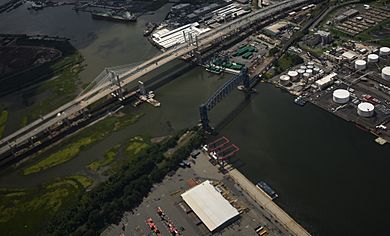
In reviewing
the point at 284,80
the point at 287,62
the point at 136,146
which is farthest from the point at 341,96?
the point at 136,146

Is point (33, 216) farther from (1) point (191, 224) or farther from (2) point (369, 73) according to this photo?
(2) point (369, 73)

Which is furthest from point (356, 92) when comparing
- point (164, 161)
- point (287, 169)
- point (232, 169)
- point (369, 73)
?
point (164, 161)

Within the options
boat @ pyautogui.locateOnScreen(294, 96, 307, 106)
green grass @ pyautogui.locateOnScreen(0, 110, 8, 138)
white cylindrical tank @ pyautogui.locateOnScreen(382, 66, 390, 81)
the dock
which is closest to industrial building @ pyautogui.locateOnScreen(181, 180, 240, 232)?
the dock

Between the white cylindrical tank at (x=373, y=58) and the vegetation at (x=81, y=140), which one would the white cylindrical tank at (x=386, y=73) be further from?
the vegetation at (x=81, y=140)

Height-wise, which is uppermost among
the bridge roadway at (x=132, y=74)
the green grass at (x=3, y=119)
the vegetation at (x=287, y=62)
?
the bridge roadway at (x=132, y=74)

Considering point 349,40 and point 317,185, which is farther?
point 349,40

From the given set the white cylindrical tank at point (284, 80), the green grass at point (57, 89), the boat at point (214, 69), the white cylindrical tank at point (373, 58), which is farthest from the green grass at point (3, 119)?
the white cylindrical tank at point (373, 58)

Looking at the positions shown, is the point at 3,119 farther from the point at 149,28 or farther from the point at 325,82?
the point at 325,82
